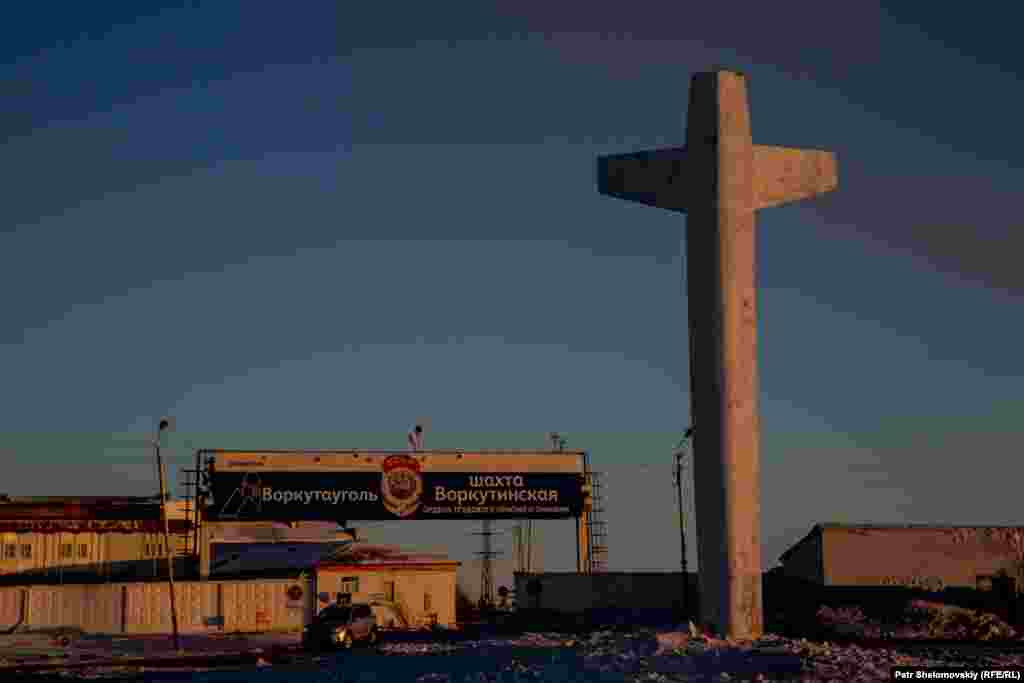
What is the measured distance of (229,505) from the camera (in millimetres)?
63844

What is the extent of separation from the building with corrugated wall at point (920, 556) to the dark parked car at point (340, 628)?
2284 centimetres

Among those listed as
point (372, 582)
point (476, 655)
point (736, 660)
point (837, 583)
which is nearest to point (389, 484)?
point (372, 582)

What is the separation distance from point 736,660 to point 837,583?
29199mm

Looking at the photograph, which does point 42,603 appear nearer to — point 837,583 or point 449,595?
point 449,595

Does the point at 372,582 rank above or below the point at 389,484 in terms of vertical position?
below

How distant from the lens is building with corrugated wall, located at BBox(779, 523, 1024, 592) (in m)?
58.0

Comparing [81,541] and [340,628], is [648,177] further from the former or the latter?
[81,541]

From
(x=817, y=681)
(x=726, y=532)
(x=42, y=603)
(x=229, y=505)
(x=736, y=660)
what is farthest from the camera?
(x=229, y=505)

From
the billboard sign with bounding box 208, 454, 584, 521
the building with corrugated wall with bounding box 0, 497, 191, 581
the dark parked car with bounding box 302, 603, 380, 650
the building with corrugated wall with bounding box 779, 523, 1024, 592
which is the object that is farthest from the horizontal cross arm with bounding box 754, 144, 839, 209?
the building with corrugated wall with bounding box 0, 497, 191, 581

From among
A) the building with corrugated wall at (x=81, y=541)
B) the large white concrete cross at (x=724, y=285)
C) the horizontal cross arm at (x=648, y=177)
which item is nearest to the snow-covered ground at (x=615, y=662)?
the large white concrete cross at (x=724, y=285)

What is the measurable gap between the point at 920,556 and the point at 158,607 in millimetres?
34017

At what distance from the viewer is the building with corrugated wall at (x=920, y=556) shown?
58031 millimetres

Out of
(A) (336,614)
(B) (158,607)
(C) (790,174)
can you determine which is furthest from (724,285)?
(B) (158,607)

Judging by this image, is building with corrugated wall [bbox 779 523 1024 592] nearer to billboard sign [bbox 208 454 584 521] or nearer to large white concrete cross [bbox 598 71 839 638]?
billboard sign [bbox 208 454 584 521]
